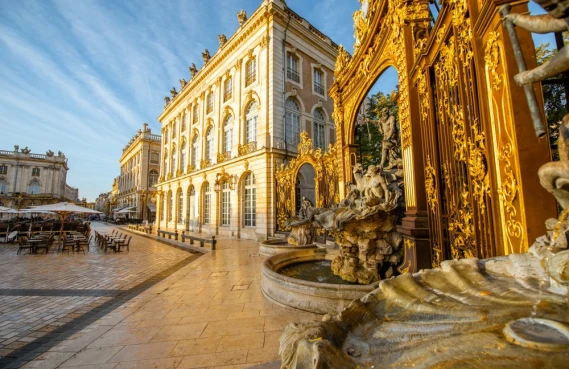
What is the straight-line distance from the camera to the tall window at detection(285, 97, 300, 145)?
16.2m

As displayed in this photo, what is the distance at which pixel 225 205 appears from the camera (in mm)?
18109

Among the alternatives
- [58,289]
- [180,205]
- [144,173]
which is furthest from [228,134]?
[144,173]

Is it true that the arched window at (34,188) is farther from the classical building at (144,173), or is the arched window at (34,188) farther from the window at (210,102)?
the window at (210,102)

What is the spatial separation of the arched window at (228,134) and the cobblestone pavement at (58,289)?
10.3 metres

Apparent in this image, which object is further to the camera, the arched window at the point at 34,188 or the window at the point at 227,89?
the arched window at the point at 34,188

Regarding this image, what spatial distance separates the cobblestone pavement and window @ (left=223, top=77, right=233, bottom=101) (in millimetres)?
12949

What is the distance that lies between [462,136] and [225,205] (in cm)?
1641

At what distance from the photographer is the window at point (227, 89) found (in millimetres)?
19045

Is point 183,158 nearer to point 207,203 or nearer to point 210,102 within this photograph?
point 210,102

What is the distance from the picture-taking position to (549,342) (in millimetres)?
895

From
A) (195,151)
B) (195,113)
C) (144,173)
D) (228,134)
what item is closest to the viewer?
(228,134)

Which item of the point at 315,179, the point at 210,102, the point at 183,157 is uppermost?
the point at 210,102

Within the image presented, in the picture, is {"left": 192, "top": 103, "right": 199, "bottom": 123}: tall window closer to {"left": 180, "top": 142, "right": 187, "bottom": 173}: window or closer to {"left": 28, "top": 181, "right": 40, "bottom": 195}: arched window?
{"left": 180, "top": 142, "right": 187, "bottom": 173}: window

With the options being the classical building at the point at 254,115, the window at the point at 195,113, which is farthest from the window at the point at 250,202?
the window at the point at 195,113
